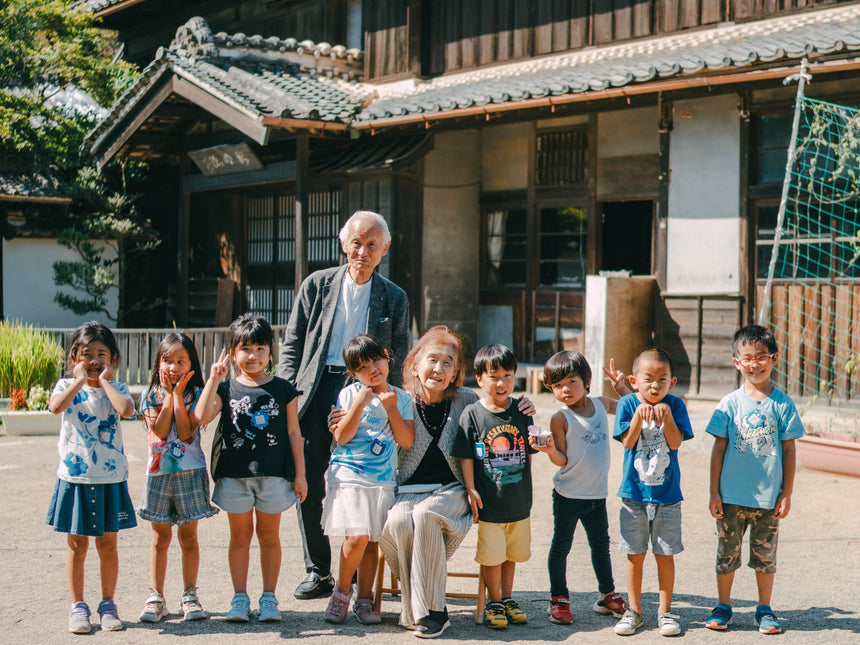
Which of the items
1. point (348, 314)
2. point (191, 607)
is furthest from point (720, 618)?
point (191, 607)

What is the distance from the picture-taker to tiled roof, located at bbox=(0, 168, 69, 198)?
12000 millimetres

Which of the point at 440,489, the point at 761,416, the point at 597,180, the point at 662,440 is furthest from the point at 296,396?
the point at 597,180

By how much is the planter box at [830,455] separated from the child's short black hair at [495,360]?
3.86 m

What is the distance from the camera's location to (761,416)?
3963 millimetres

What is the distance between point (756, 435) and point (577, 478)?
80 centimetres

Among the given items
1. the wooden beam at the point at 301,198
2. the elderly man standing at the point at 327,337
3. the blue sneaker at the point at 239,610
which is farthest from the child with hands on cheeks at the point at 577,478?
the wooden beam at the point at 301,198

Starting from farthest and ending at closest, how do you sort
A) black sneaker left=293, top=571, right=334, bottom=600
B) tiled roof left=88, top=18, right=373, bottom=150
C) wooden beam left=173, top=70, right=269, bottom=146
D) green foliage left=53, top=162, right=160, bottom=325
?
green foliage left=53, top=162, right=160, bottom=325 < tiled roof left=88, top=18, right=373, bottom=150 < wooden beam left=173, top=70, right=269, bottom=146 < black sneaker left=293, top=571, right=334, bottom=600

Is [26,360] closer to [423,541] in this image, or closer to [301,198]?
[301,198]

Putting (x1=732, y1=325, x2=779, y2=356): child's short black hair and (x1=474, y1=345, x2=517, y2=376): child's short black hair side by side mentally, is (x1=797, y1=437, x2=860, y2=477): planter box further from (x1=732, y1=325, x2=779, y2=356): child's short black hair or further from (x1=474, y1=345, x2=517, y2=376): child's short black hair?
(x1=474, y1=345, x2=517, y2=376): child's short black hair

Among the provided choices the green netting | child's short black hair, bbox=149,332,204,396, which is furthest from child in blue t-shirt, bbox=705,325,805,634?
the green netting

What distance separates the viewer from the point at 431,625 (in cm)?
377

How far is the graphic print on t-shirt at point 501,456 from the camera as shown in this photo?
3943mm

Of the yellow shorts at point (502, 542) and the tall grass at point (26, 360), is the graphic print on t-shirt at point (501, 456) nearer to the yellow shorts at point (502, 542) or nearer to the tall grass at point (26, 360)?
the yellow shorts at point (502, 542)

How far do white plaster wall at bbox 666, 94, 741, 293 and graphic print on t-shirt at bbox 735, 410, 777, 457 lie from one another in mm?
5546
